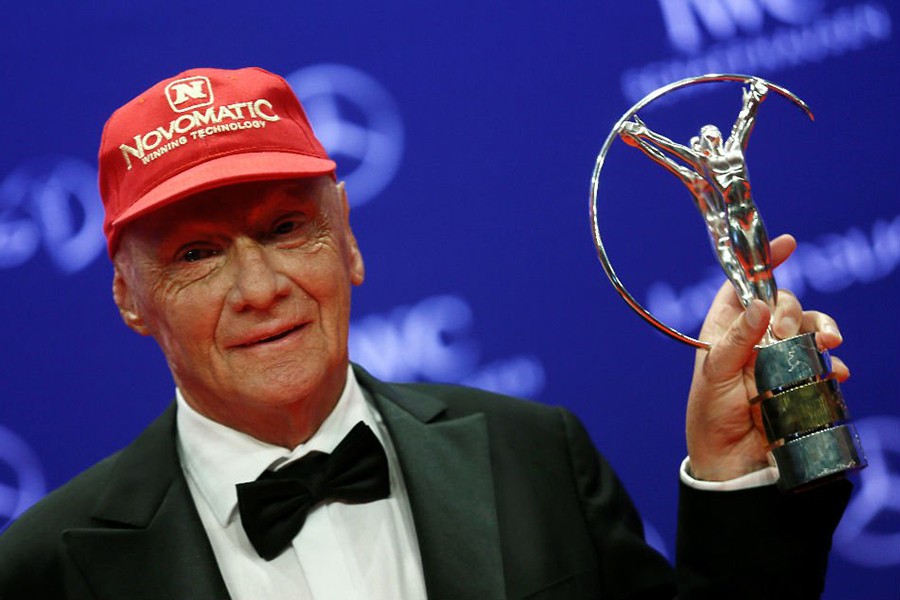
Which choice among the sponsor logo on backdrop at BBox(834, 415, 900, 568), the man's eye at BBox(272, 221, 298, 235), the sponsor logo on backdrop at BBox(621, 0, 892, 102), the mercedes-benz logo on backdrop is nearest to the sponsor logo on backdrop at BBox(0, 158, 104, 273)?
the mercedes-benz logo on backdrop

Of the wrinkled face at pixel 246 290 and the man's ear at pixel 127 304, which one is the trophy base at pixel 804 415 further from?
the man's ear at pixel 127 304

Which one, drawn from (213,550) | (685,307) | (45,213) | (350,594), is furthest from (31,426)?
(685,307)

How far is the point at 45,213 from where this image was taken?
8.18 ft

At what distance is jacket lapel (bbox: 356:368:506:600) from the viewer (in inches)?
71.3

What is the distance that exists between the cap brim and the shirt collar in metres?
0.35

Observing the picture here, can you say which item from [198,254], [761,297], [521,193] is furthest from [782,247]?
[521,193]

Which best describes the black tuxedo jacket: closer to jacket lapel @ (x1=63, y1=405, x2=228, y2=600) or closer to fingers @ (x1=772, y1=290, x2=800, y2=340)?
jacket lapel @ (x1=63, y1=405, x2=228, y2=600)

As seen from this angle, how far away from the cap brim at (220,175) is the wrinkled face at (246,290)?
4 cm

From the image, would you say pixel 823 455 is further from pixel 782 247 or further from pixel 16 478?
pixel 16 478

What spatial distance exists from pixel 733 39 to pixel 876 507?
3.49 ft

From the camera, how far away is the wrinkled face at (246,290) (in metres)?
1.74

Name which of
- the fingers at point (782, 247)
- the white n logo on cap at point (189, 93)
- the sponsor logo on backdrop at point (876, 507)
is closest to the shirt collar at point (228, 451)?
the white n logo on cap at point (189, 93)

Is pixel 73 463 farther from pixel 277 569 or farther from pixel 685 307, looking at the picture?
pixel 685 307

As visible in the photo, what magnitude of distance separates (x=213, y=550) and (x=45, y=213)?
39.0 inches
